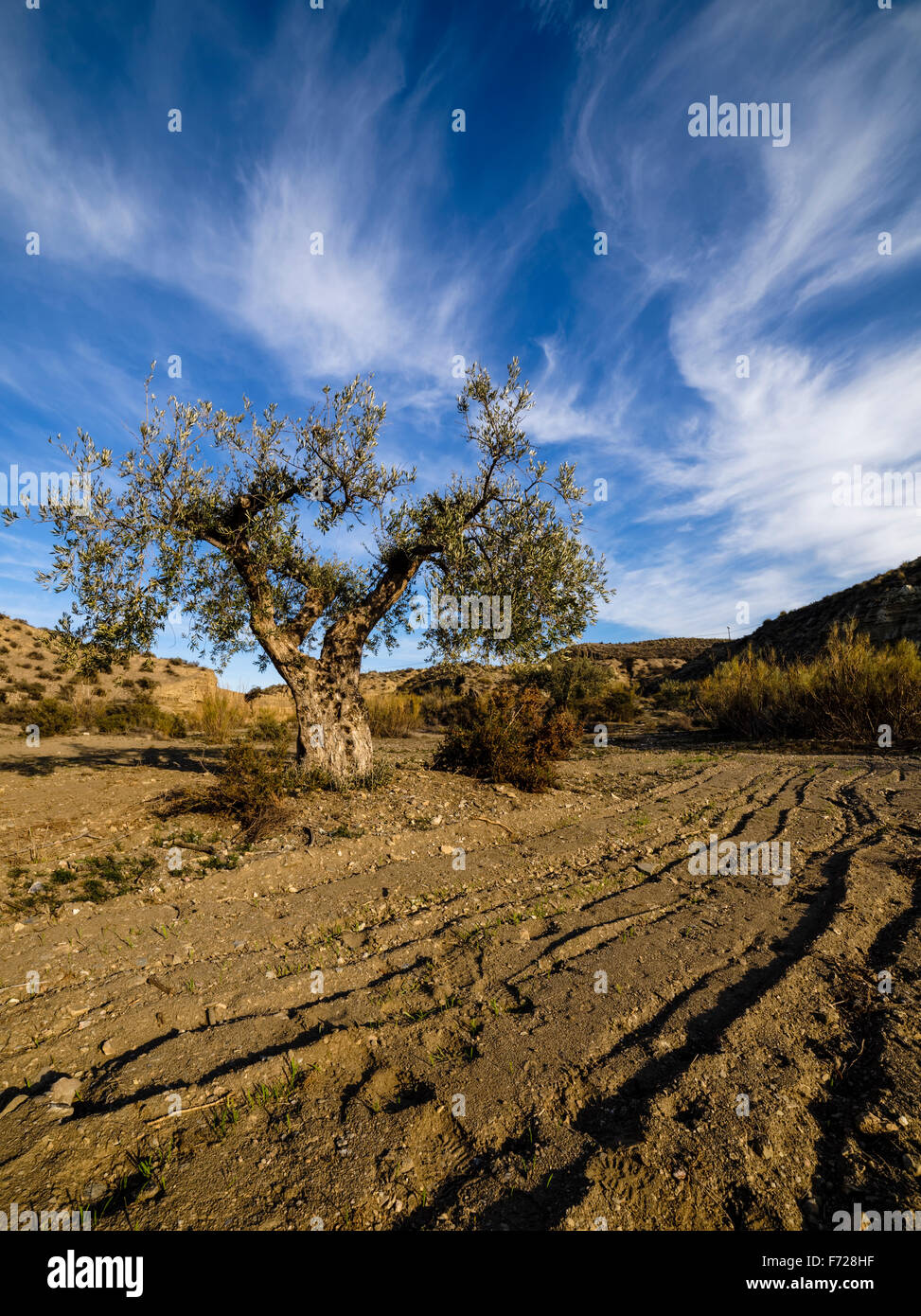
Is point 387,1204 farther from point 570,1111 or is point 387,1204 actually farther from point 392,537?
point 392,537

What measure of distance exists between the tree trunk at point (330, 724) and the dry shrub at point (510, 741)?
7.69 ft

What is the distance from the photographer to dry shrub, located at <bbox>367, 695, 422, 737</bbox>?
21.4 m

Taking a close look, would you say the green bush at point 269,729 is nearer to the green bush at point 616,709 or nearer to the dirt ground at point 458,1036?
the dirt ground at point 458,1036

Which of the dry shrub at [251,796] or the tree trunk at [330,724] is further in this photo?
the tree trunk at [330,724]

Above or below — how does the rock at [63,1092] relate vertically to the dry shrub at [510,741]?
below

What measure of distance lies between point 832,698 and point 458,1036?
19.0m

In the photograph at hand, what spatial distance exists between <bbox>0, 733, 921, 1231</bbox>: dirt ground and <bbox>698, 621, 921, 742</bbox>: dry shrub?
11.7m

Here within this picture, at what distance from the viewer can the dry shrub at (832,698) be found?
16875 millimetres

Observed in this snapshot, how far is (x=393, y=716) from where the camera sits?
22.2 metres
